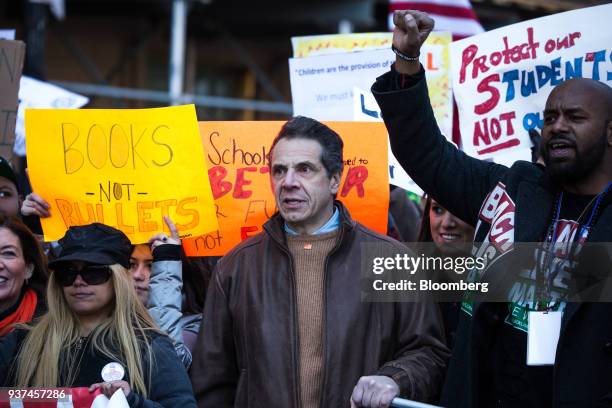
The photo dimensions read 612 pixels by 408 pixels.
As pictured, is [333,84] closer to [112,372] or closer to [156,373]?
[156,373]

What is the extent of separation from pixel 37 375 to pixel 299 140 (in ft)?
3.92

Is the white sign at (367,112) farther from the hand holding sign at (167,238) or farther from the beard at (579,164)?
the beard at (579,164)

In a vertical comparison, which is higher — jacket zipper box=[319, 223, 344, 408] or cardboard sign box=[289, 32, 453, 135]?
cardboard sign box=[289, 32, 453, 135]

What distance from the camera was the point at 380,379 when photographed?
124 inches

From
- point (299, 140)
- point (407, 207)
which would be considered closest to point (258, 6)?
point (407, 207)

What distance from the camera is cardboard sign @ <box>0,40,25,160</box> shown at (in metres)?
4.64

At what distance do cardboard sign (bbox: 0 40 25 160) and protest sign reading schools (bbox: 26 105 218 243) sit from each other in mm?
452

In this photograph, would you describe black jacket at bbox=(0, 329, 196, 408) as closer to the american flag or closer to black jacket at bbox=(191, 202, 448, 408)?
black jacket at bbox=(191, 202, 448, 408)

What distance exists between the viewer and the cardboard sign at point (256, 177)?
4.28 m

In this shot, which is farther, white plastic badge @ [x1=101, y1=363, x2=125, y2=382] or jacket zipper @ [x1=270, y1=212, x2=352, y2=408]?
jacket zipper @ [x1=270, y1=212, x2=352, y2=408]

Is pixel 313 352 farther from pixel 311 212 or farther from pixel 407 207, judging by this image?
pixel 407 207

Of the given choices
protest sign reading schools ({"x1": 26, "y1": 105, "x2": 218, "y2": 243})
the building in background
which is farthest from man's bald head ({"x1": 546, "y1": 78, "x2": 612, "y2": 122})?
the building in background

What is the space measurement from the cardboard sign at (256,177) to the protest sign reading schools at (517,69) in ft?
2.26

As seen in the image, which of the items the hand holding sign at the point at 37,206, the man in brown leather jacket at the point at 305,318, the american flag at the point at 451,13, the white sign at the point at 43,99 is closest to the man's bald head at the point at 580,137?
the man in brown leather jacket at the point at 305,318
